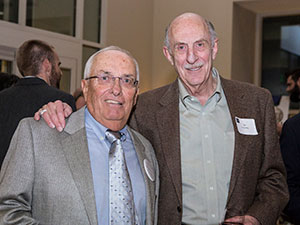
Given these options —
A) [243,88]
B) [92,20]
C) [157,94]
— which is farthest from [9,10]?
[243,88]

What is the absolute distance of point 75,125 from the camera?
213 centimetres

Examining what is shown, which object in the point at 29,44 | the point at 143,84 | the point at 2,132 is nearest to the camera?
the point at 2,132

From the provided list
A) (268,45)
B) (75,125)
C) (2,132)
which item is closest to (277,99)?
(268,45)

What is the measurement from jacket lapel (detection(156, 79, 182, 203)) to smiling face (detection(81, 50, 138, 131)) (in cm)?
27

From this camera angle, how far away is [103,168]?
2.05 metres

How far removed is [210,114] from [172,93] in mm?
234

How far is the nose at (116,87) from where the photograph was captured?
2113 millimetres

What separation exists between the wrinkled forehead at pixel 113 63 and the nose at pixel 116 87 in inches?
1.3

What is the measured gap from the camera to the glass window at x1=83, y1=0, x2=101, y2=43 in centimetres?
729

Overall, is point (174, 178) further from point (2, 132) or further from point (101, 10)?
point (101, 10)

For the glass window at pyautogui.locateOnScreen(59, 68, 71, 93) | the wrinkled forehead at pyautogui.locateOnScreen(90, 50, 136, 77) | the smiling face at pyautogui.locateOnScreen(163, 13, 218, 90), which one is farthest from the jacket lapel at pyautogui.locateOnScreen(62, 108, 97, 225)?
the glass window at pyautogui.locateOnScreen(59, 68, 71, 93)

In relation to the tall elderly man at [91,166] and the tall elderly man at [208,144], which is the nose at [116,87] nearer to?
the tall elderly man at [91,166]

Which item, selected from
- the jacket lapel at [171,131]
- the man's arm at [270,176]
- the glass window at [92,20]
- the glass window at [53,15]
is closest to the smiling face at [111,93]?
the jacket lapel at [171,131]

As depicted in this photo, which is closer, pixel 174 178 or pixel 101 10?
pixel 174 178
